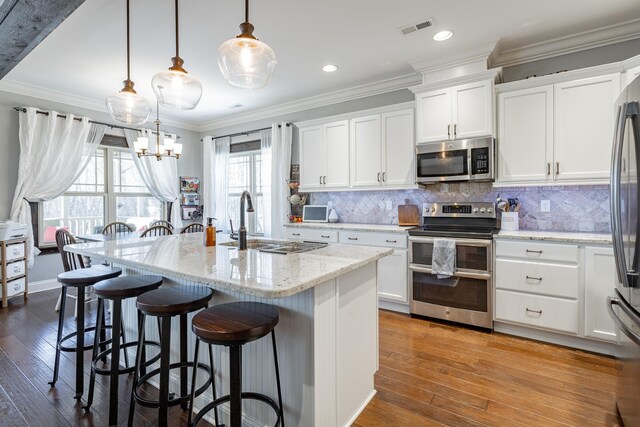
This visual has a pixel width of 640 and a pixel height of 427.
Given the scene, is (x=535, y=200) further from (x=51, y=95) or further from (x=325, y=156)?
(x=51, y=95)

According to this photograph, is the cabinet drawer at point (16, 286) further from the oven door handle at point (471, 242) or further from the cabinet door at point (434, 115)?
the cabinet door at point (434, 115)

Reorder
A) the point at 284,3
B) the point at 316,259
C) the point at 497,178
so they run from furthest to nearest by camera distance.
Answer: the point at 497,178, the point at 284,3, the point at 316,259

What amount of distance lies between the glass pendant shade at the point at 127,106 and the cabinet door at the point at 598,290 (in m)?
3.60

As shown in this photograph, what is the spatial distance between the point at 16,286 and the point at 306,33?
4392 millimetres

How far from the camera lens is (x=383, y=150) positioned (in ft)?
12.5

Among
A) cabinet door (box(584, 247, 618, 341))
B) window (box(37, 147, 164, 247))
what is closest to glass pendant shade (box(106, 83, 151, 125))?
window (box(37, 147, 164, 247))

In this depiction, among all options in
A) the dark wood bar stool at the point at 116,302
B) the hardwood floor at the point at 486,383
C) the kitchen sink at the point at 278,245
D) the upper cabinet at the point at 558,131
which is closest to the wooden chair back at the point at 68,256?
the dark wood bar stool at the point at 116,302

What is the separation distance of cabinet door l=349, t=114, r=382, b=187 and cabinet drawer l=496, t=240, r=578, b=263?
153 centimetres

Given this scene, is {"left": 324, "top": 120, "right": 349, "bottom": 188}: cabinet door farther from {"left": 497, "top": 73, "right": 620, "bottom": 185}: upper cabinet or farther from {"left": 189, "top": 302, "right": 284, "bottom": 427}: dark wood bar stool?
{"left": 189, "top": 302, "right": 284, "bottom": 427}: dark wood bar stool

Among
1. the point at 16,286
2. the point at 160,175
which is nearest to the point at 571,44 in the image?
the point at 160,175

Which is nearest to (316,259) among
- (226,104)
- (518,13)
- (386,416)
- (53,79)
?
(386,416)

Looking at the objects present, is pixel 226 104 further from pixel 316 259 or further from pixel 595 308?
pixel 595 308

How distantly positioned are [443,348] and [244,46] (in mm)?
2627

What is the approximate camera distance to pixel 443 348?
262 cm
